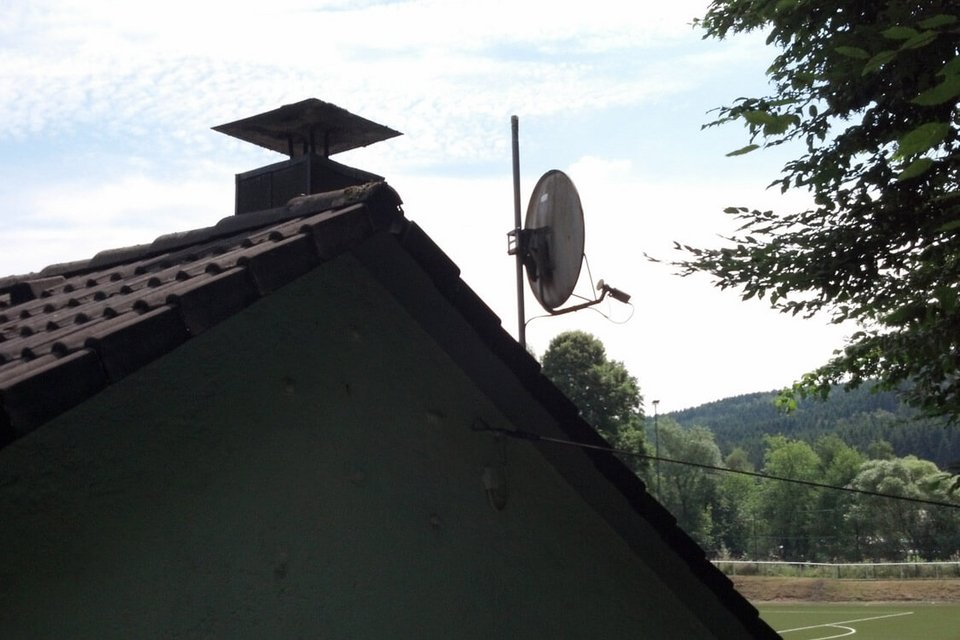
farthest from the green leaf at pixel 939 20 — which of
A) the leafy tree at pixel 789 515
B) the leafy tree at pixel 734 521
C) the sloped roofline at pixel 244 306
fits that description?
the leafy tree at pixel 734 521

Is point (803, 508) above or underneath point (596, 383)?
underneath

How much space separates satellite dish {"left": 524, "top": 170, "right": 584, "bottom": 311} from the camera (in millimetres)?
6648

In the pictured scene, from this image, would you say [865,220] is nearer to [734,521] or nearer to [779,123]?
[779,123]

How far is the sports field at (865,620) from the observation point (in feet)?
117

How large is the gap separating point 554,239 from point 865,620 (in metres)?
41.1

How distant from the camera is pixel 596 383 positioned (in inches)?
2387

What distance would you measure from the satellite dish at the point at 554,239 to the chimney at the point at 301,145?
1114mm

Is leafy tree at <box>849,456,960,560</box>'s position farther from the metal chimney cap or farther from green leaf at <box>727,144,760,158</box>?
green leaf at <box>727,144,760,158</box>

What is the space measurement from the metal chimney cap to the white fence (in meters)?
51.3

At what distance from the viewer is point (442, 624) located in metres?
4.27

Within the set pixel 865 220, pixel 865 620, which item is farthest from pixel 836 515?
pixel 865 220

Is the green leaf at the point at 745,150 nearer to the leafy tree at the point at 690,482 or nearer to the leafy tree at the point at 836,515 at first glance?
the leafy tree at the point at 690,482

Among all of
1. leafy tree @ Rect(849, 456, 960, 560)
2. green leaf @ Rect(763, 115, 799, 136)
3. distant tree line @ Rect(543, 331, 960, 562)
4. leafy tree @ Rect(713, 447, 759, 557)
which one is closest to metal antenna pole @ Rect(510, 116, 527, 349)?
green leaf @ Rect(763, 115, 799, 136)

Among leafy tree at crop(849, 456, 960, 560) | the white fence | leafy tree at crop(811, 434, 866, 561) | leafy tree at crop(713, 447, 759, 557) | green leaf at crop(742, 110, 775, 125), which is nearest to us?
green leaf at crop(742, 110, 775, 125)
